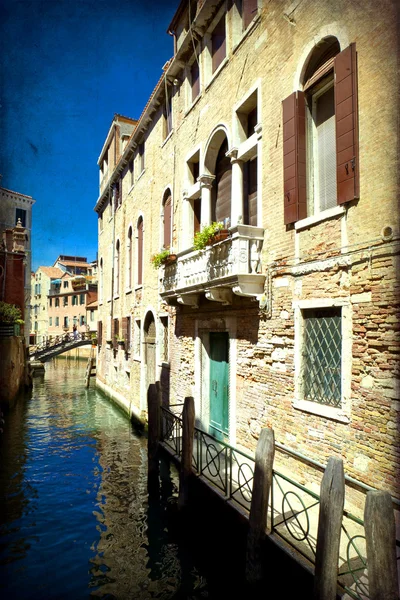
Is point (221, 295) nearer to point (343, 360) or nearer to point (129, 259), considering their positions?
point (343, 360)

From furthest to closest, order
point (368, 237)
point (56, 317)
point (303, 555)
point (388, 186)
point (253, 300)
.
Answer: point (56, 317) → point (253, 300) → point (368, 237) → point (388, 186) → point (303, 555)

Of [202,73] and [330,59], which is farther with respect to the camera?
[202,73]

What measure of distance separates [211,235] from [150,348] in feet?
19.6

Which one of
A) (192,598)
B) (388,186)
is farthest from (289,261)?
(192,598)

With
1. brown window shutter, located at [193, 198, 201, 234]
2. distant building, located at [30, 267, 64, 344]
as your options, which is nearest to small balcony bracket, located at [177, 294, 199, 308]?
brown window shutter, located at [193, 198, 201, 234]

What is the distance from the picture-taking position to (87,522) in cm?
598

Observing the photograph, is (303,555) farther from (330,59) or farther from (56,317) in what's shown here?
(56,317)

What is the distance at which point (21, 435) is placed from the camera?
1070 cm

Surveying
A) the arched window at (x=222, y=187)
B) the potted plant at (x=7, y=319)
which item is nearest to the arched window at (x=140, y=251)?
the potted plant at (x=7, y=319)

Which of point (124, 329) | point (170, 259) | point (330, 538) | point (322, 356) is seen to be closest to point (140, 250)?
point (124, 329)

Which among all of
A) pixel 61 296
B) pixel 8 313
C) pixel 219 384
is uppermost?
pixel 61 296

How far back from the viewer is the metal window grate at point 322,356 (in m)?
4.63

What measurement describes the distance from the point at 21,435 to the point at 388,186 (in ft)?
34.5

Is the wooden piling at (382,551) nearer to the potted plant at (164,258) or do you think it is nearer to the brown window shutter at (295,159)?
the brown window shutter at (295,159)
